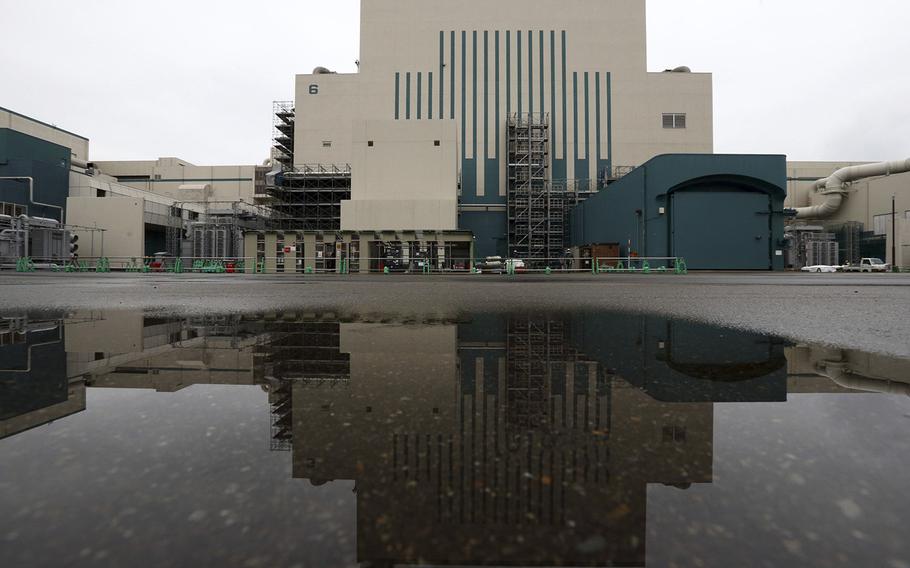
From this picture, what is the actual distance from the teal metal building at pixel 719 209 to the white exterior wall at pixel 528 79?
11996 millimetres

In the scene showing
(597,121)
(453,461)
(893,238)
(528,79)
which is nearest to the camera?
(453,461)

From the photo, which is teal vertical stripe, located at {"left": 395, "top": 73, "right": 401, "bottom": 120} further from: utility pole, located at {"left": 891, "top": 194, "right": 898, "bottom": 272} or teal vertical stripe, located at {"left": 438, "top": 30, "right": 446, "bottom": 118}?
utility pole, located at {"left": 891, "top": 194, "right": 898, "bottom": 272}

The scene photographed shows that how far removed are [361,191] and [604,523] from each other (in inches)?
1334

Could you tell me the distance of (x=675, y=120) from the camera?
39688 millimetres

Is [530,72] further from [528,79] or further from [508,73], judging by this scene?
[508,73]

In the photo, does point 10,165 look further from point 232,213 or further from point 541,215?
point 541,215

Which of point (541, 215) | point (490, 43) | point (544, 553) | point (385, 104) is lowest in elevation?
point (544, 553)

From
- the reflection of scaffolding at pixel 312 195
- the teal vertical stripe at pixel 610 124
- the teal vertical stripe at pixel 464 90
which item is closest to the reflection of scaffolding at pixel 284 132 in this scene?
the reflection of scaffolding at pixel 312 195

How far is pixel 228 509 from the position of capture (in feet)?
3.39

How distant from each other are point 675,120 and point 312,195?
99.0 ft

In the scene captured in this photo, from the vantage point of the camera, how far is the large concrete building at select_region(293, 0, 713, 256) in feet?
125

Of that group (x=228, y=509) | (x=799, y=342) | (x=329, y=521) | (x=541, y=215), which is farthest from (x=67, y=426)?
(x=541, y=215)

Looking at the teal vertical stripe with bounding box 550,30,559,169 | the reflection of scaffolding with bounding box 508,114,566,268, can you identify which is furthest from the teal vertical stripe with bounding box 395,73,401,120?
the teal vertical stripe with bounding box 550,30,559,169

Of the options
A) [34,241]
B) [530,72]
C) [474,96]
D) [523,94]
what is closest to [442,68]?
[474,96]
